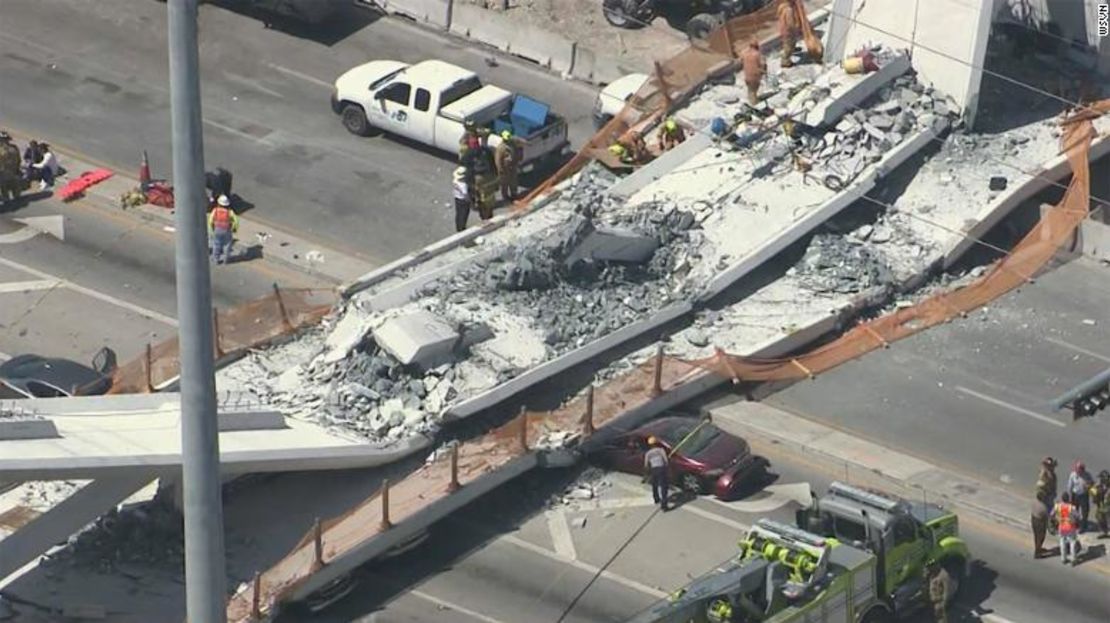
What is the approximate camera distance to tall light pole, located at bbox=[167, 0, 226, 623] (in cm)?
1355

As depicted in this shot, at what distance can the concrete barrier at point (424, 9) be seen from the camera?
49.2m

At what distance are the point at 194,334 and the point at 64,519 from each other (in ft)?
54.7

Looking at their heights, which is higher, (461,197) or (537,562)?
(461,197)

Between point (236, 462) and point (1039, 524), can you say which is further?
point (1039, 524)

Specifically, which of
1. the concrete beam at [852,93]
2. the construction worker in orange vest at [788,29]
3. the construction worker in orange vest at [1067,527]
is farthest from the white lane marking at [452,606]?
the construction worker in orange vest at [788,29]

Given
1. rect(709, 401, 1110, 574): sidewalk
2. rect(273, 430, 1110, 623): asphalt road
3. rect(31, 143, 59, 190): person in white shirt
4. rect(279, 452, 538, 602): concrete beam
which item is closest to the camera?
rect(279, 452, 538, 602): concrete beam

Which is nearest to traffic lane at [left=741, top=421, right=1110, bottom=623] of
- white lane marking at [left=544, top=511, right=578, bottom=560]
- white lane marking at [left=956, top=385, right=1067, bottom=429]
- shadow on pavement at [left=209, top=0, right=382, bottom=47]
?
white lane marking at [left=956, top=385, right=1067, bottom=429]

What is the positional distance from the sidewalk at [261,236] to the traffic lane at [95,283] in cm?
26

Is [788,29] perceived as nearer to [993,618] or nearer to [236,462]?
[993,618]

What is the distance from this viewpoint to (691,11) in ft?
159

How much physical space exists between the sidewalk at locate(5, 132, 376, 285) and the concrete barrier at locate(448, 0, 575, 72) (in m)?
8.36

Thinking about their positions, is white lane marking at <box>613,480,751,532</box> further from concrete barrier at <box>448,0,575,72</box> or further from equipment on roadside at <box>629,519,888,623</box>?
concrete barrier at <box>448,0,575,72</box>

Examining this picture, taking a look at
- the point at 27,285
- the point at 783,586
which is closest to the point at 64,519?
the point at 783,586

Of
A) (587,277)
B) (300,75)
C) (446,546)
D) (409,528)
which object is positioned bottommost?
(446,546)
